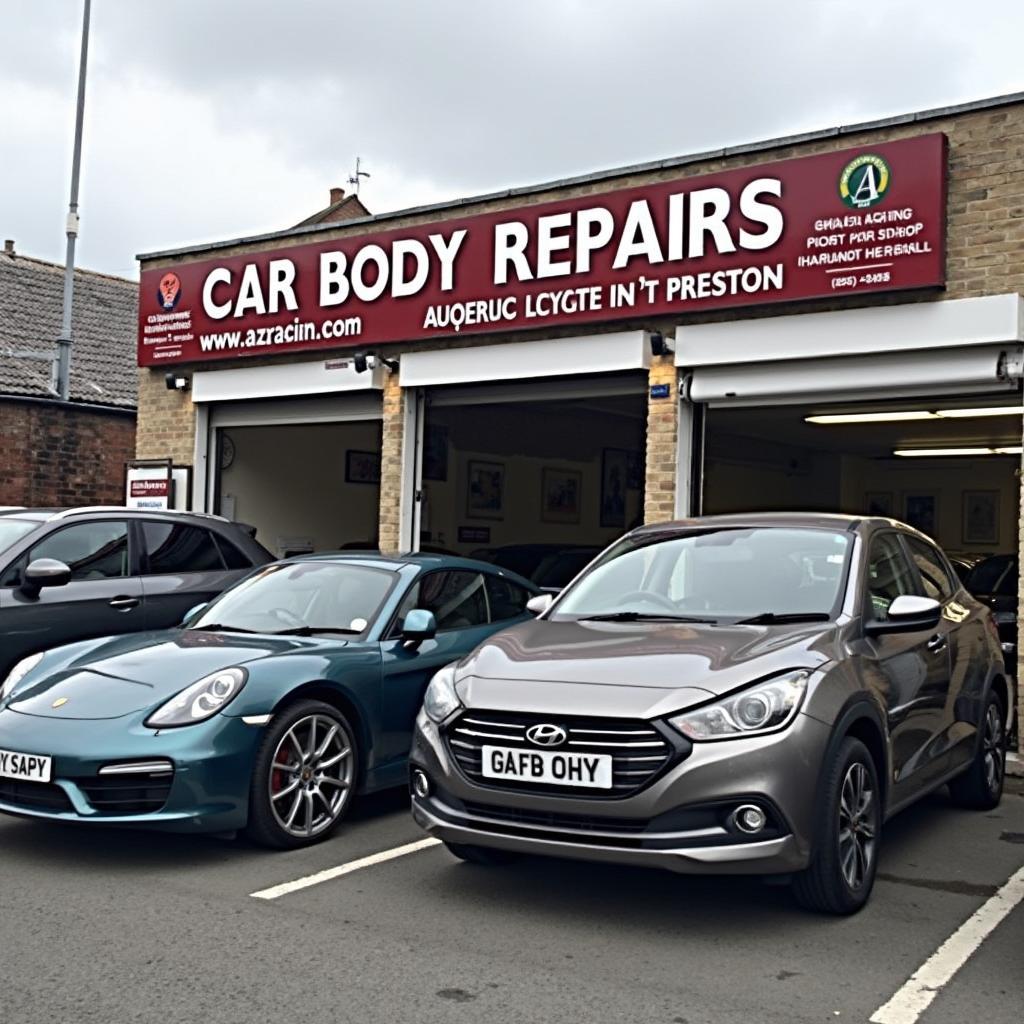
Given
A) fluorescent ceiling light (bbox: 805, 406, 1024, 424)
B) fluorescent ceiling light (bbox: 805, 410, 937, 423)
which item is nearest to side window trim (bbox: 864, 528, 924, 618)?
fluorescent ceiling light (bbox: 805, 406, 1024, 424)

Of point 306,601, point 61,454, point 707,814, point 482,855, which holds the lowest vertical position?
point 482,855

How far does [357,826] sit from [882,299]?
223 inches

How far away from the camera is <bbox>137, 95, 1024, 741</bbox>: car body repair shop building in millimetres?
9664

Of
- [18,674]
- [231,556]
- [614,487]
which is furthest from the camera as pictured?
[614,487]

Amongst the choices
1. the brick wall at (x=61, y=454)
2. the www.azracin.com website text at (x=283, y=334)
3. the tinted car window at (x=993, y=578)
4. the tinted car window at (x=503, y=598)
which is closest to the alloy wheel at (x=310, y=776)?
the tinted car window at (x=503, y=598)

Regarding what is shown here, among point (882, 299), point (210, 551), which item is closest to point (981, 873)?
point (882, 299)

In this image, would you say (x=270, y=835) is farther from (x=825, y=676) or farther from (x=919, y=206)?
(x=919, y=206)

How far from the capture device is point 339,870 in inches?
230

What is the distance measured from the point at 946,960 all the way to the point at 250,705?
306 cm

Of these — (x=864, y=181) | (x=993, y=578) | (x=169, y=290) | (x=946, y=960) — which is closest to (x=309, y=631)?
(x=946, y=960)

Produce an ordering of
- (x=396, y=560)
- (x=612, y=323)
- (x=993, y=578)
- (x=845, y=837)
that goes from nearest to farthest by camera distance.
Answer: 1. (x=845, y=837)
2. (x=396, y=560)
3. (x=612, y=323)
4. (x=993, y=578)

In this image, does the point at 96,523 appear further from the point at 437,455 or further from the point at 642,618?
the point at 437,455

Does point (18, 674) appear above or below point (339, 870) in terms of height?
above

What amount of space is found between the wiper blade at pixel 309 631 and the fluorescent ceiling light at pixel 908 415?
8.37 m
